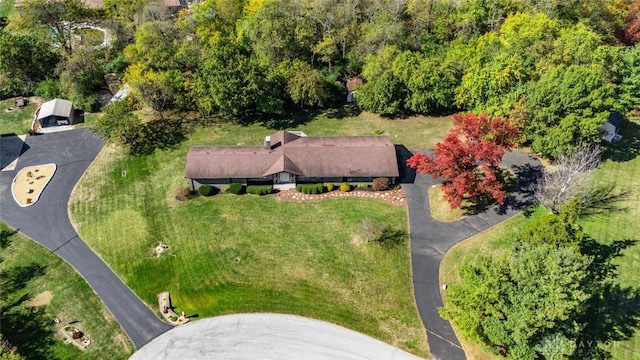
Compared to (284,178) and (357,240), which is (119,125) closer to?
(284,178)

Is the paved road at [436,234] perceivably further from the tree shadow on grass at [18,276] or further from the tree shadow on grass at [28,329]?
the tree shadow on grass at [18,276]

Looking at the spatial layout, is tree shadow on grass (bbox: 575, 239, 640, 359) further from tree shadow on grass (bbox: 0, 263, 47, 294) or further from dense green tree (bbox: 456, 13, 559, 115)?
tree shadow on grass (bbox: 0, 263, 47, 294)

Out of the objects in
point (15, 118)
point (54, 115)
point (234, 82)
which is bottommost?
point (15, 118)

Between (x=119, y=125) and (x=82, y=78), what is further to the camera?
(x=82, y=78)

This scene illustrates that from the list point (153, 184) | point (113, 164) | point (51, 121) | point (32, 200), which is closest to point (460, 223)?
point (153, 184)

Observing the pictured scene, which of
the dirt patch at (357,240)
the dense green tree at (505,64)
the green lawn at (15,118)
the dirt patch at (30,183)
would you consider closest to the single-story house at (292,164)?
the dirt patch at (357,240)

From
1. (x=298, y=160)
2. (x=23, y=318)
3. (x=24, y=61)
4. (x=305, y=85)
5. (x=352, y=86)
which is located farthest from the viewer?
A: (x=24, y=61)

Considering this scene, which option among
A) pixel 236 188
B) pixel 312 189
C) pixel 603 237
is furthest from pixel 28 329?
pixel 603 237

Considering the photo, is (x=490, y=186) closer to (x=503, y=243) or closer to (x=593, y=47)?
(x=503, y=243)
